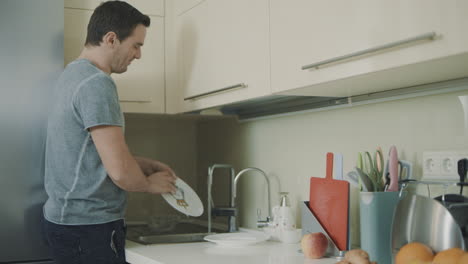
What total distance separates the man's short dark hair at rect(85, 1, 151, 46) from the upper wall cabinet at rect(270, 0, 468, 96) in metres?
0.57

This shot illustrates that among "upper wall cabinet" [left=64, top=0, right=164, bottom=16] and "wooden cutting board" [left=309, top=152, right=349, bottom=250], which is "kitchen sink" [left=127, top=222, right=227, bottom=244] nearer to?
"wooden cutting board" [left=309, top=152, right=349, bottom=250]

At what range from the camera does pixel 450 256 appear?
1.22 m

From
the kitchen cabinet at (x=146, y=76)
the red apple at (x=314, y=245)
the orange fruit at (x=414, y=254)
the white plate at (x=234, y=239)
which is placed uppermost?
the kitchen cabinet at (x=146, y=76)

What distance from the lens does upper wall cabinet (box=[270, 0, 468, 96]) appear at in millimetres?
1279

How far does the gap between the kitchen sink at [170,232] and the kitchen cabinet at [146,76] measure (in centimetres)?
51

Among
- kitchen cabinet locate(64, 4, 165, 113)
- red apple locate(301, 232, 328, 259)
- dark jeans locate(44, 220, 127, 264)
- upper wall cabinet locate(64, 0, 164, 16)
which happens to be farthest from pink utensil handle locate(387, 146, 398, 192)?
upper wall cabinet locate(64, 0, 164, 16)

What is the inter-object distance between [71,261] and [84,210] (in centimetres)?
18

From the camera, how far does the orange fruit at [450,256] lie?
1.21 meters

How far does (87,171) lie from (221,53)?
633 millimetres

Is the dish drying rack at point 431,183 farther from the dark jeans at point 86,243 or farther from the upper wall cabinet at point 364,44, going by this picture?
the dark jeans at point 86,243

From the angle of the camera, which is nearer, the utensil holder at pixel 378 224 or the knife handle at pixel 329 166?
the utensil holder at pixel 378 224

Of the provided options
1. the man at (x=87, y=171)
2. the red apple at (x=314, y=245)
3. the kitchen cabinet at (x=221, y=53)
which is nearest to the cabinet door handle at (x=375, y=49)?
the kitchen cabinet at (x=221, y=53)

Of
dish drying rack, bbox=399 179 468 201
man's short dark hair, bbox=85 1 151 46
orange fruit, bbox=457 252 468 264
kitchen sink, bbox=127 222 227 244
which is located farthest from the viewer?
kitchen sink, bbox=127 222 227 244

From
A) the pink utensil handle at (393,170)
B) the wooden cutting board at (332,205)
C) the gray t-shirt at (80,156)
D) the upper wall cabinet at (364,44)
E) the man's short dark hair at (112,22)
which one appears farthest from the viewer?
the man's short dark hair at (112,22)
